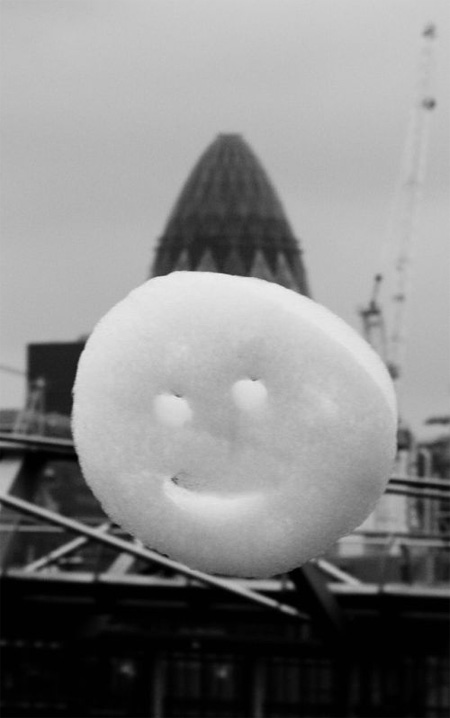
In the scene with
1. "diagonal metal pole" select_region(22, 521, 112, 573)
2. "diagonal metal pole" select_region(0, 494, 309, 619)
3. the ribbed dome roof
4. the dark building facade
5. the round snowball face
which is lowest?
the round snowball face

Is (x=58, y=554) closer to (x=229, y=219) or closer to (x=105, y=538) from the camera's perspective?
(x=105, y=538)

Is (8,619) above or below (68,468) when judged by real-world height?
below

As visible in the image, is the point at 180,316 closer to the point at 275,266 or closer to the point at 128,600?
the point at 128,600

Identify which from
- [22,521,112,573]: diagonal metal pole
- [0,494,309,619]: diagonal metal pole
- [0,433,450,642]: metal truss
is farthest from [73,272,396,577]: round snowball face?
[22,521,112,573]: diagonal metal pole

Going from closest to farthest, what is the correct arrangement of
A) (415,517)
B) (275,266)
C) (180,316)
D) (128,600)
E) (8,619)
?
(180,316), (128,600), (8,619), (415,517), (275,266)

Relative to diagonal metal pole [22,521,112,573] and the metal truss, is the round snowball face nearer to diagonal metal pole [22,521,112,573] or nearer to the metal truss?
the metal truss

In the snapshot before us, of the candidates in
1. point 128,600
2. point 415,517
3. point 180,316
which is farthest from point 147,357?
point 415,517

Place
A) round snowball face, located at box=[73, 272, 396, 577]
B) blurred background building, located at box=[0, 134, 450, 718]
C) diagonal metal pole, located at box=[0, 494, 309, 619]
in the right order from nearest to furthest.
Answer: round snowball face, located at box=[73, 272, 396, 577] → diagonal metal pole, located at box=[0, 494, 309, 619] → blurred background building, located at box=[0, 134, 450, 718]
